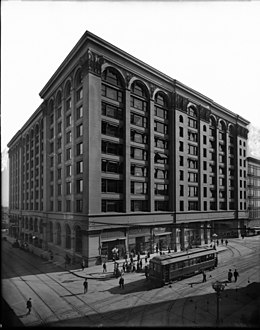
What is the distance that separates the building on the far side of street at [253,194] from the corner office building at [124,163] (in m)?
0.17

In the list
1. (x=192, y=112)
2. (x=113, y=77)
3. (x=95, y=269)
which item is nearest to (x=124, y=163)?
(x=192, y=112)

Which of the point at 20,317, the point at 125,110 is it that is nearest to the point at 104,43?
the point at 125,110

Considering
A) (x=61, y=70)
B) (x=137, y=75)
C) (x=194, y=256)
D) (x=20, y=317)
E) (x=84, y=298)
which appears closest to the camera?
(x=20, y=317)

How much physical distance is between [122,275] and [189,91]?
17.6ft

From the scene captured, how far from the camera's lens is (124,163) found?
6.54 metres

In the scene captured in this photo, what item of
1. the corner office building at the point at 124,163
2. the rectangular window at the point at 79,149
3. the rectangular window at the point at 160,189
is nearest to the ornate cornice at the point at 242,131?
the corner office building at the point at 124,163

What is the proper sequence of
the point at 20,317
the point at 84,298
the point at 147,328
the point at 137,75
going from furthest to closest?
the point at 137,75
the point at 84,298
the point at 20,317
the point at 147,328

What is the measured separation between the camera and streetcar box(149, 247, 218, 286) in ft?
16.4

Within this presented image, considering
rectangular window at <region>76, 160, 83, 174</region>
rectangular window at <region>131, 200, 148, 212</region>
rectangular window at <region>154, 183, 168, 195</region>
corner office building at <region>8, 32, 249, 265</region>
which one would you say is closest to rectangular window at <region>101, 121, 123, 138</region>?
corner office building at <region>8, 32, 249, 265</region>

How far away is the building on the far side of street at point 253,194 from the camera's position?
224 inches

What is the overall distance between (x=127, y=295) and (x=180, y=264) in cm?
164

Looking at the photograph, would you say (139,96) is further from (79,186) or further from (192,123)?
(79,186)

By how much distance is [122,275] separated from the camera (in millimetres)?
5340

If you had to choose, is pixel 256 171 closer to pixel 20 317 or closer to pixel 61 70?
pixel 61 70
